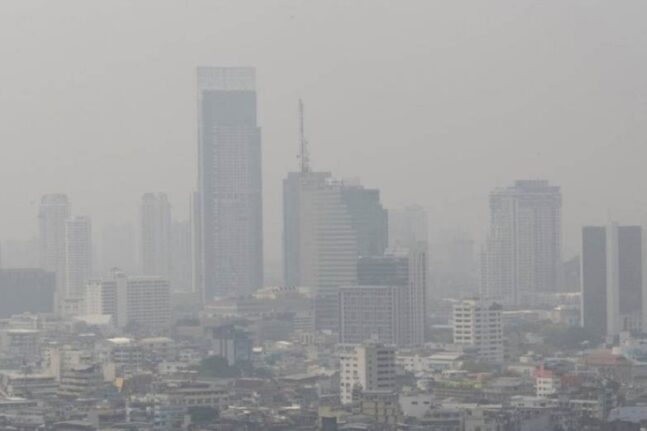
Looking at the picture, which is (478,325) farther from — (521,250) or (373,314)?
(521,250)

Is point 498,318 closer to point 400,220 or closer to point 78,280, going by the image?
point 400,220

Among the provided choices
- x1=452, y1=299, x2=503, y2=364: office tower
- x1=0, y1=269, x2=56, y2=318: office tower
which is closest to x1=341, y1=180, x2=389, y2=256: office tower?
x1=0, y1=269, x2=56, y2=318: office tower

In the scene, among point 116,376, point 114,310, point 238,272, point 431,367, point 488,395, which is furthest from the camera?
point 238,272

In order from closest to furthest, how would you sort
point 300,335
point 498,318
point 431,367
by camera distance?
1. point 431,367
2. point 498,318
3. point 300,335

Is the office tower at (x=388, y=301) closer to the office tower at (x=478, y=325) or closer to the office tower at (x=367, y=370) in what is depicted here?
the office tower at (x=478, y=325)

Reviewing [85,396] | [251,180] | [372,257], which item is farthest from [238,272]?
[85,396]

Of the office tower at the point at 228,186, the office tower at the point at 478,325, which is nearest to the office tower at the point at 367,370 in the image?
the office tower at the point at 478,325
